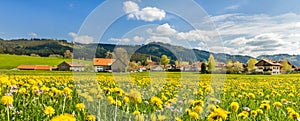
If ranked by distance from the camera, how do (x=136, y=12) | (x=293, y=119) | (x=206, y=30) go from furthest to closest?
(x=136, y=12) < (x=206, y=30) < (x=293, y=119)

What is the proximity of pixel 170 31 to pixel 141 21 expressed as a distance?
57.9 inches

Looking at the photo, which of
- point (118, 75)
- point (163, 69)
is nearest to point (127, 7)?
point (118, 75)

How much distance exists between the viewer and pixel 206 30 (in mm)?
7664

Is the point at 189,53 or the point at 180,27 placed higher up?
the point at 180,27

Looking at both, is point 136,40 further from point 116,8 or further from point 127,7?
point 116,8

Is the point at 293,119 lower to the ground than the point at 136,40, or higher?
lower

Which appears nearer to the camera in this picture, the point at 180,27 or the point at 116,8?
the point at 116,8

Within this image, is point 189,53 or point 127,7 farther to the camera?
point 189,53

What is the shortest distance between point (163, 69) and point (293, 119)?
44.8 ft

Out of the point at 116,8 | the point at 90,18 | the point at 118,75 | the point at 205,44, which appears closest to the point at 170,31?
the point at 205,44

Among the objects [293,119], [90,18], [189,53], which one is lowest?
[293,119]

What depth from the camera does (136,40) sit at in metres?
8.52

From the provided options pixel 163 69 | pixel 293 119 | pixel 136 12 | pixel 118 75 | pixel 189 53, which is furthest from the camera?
pixel 163 69

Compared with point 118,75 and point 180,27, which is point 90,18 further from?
point 118,75
